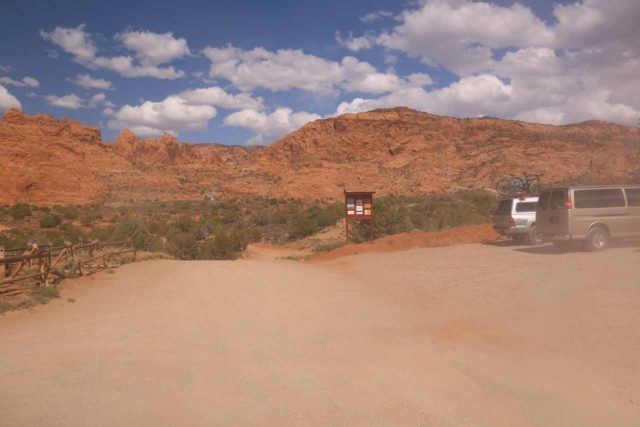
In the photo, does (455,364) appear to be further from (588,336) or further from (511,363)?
(588,336)

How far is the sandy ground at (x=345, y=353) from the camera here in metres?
5.00

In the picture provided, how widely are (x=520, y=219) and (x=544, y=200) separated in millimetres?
2581

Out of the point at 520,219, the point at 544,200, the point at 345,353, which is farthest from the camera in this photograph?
the point at 520,219

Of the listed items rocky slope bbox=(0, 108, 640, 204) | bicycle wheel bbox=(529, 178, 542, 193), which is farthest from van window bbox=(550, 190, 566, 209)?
rocky slope bbox=(0, 108, 640, 204)

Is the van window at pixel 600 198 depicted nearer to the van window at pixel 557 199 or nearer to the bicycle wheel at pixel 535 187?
the van window at pixel 557 199

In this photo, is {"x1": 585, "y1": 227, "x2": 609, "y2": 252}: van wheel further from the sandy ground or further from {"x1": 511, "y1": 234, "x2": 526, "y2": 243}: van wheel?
{"x1": 511, "y1": 234, "x2": 526, "y2": 243}: van wheel

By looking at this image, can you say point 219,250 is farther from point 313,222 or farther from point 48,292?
point 48,292

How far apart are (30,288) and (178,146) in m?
111

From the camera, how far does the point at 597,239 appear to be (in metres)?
14.5

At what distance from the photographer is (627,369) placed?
577cm

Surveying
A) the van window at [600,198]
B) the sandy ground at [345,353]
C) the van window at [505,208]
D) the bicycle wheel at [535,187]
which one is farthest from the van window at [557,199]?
the bicycle wheel at [535,187]

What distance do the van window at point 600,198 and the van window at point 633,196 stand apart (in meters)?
0.21

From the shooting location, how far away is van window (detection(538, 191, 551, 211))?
15530 mm

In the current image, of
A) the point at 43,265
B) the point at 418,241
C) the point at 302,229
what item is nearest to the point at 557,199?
the point at 418,241
